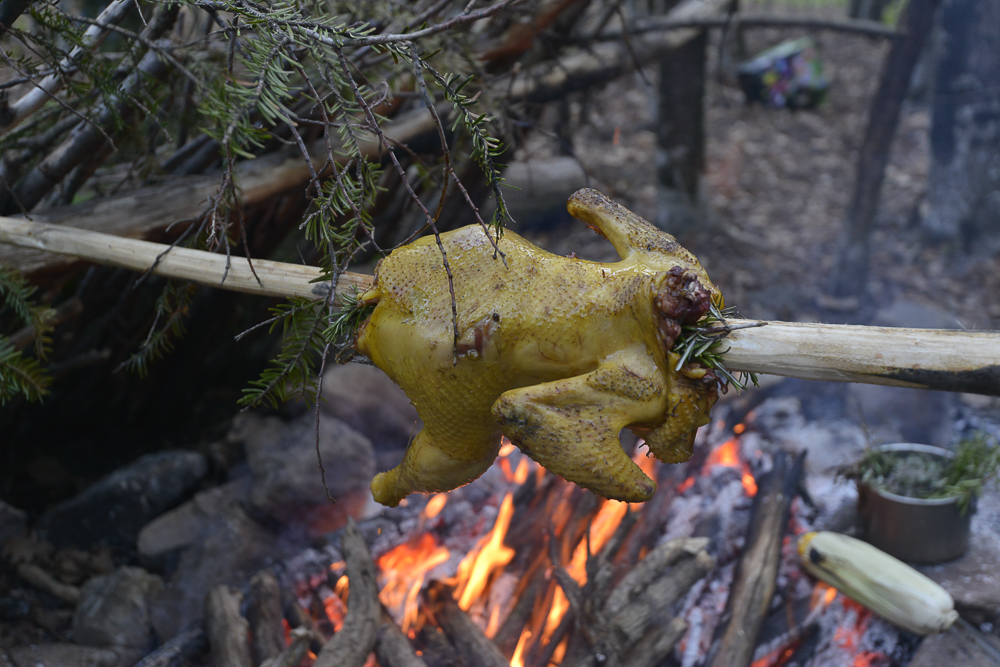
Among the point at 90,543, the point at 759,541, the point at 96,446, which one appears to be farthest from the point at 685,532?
the point at 96,446

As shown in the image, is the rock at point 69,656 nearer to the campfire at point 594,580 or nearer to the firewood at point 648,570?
the campfire at point 594,580

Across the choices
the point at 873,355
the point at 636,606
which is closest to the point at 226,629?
the point at 636,606

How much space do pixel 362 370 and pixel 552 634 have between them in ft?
6.74

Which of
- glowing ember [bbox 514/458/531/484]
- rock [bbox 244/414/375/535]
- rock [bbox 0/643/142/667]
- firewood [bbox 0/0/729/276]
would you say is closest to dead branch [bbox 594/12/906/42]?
firewood [bbox 0/0/729/276]

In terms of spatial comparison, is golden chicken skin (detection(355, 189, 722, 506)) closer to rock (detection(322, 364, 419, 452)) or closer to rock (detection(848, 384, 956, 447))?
rock (detection(322, 364, 419, 452))

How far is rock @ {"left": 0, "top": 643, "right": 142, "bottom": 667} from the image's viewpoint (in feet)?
8.35

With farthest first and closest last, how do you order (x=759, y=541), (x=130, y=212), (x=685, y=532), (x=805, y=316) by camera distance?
1. (x=805, y=316)
2. (x=685, y=532)
3. (x=759, y=541)
4. (x=130, y=212)

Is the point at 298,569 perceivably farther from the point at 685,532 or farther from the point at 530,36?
the point at 530,36

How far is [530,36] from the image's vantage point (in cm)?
337

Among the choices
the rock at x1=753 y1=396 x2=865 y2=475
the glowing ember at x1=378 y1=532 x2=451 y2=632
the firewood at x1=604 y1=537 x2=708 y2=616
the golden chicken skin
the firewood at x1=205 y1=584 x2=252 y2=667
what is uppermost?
the golden chicken skin

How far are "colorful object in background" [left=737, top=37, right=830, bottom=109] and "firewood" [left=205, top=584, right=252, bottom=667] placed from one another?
25.4 feet

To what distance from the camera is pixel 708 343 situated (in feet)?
4.77

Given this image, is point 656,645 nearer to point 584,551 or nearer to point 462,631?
point 584,551

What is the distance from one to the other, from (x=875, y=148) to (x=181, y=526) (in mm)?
5410
